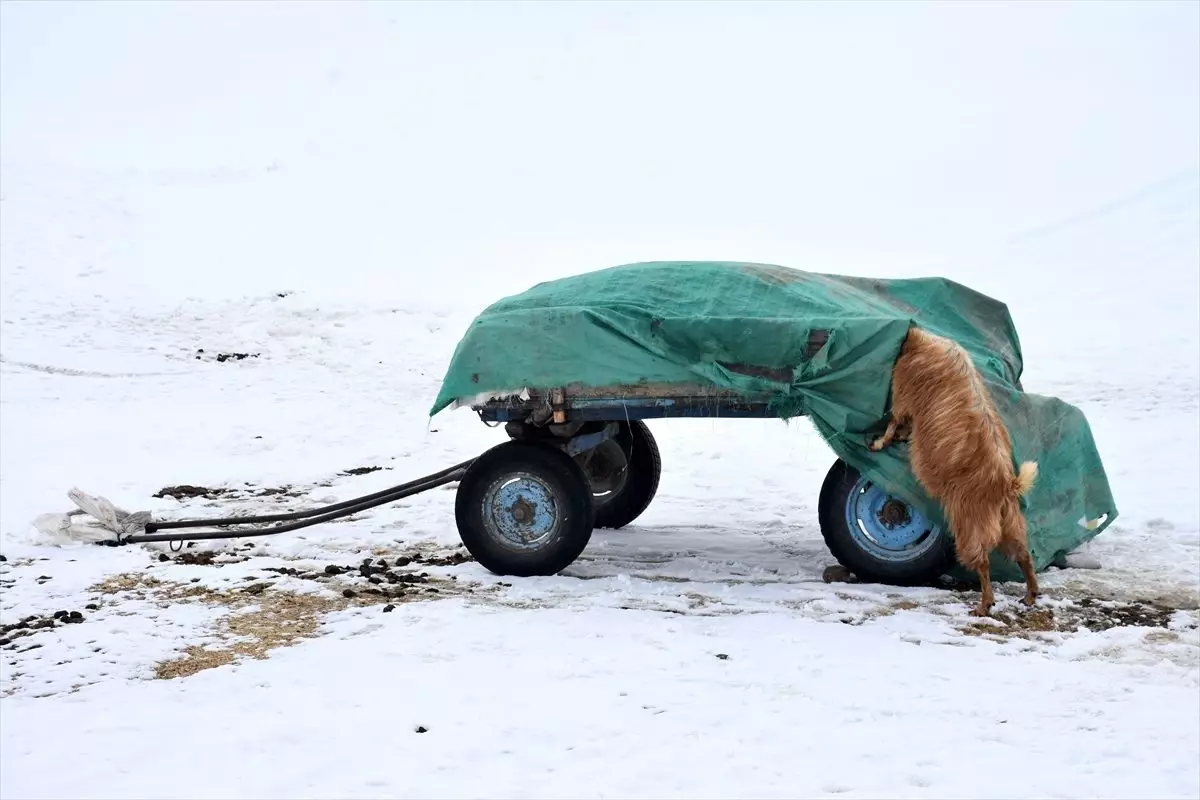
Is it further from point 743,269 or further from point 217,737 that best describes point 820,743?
point 743,269

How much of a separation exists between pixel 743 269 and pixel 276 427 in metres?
7.96

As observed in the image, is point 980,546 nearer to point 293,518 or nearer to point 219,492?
point 293,518

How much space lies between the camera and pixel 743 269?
7.30 meters

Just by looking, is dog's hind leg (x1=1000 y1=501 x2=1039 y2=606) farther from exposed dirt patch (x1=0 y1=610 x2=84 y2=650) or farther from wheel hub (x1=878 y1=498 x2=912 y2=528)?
exposed dirt patch (x1=0 y1=610 x2=84 y2=650)

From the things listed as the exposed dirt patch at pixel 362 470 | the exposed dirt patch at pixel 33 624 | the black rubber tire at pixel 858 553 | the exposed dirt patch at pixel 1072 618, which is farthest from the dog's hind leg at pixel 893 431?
the exposed dirt patch at pixel 362 470

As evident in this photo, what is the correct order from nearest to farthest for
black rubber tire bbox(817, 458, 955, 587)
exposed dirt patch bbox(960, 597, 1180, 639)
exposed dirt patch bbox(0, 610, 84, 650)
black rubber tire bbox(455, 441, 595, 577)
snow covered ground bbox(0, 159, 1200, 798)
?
snow covered ground bbox(0, 159, 1200, 798)
exposed dirt patch bbox(960, 597, 1180, 639)
exposed dirt patch bbox(0, 610, 84, 650)
black rubber tire bbox(817, 458, 955, 587)
black rubber tire bbox(455, 441, 595, 577)

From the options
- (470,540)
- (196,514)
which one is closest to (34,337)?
(196,514)

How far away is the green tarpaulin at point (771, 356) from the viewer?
6652 mm

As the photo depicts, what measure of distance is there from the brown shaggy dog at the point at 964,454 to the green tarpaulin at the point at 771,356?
0.47ft

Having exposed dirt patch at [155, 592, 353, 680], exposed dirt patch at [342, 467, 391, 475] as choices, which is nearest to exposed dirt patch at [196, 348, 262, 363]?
exposed dirt patch at [342, 467, 391, 475]

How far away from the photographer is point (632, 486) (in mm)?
Answer: 9062

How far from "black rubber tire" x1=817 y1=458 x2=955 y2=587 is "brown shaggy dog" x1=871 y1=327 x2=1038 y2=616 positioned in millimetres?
353

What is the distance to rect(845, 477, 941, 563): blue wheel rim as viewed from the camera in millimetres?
6805

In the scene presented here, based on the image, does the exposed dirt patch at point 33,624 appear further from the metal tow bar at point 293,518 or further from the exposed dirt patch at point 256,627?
the metal tow bar at point 293,518
